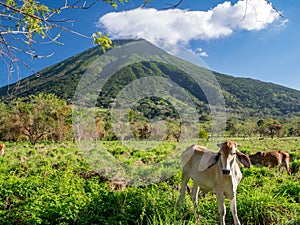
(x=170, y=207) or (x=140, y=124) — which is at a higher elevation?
(x=140, y=124)

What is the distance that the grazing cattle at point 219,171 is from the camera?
4.86 metres

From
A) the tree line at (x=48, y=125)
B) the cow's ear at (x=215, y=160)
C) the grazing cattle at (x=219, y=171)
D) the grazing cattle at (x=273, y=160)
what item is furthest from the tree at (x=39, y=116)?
the cow's ear at (x=215, y=160)

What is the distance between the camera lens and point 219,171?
5.10 m

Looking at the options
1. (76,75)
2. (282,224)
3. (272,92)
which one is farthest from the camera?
(272,92)

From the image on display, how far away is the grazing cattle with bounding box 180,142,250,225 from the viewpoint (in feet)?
15.9

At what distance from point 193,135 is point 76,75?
261 ft

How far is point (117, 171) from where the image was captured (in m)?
9.45

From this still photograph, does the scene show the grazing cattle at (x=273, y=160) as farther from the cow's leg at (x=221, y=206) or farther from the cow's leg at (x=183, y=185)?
the cow's leg at (x=221, y=206)

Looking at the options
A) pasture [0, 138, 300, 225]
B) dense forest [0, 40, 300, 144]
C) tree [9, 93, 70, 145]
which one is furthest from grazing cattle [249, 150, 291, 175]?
tree [9, 93, 70, 145]

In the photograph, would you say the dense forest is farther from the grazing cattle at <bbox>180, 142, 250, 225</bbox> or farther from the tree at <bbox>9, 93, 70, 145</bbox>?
the grazing cattle at <bbox>180, 142, 250, 225</bbox>

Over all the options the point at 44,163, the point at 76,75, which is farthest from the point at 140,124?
the point at 76,75

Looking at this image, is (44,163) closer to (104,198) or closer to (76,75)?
(104,198)

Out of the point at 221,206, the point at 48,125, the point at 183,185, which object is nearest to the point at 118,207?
the point at 183,185

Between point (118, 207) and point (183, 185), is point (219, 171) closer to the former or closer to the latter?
point (183, 185)
